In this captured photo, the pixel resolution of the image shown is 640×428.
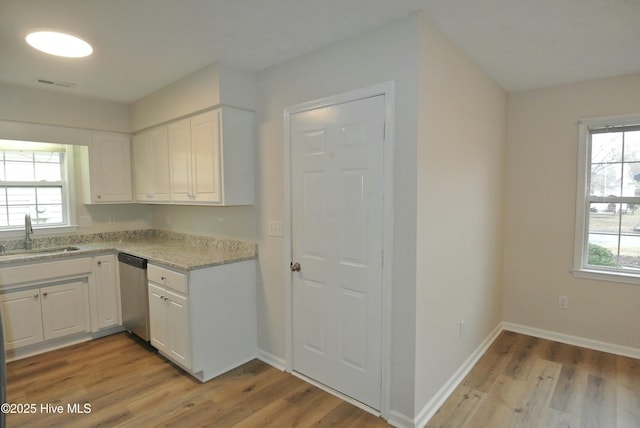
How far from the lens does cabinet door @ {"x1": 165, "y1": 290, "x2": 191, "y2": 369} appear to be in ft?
8.61

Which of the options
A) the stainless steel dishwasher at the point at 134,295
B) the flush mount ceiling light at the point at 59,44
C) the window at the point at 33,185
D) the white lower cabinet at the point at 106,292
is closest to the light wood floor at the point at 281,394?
the stainless steel dishwasher at the point at 134,295

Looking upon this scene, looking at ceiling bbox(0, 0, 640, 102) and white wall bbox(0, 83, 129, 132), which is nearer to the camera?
ceiling bbox(0, 0, 640, 102)

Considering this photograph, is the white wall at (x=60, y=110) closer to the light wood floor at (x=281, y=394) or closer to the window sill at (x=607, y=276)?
the light wood floor at (x=281, y=394)

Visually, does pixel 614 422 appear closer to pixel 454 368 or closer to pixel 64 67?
pixel 454 368

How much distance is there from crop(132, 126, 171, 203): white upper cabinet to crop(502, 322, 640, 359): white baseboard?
3883 mm

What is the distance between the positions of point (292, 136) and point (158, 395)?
7.09ft

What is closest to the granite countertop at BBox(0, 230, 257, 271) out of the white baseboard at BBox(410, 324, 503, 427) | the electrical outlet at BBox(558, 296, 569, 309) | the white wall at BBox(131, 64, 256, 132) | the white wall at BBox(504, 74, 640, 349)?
the white wall at BBox(131, 64, 256, 132)

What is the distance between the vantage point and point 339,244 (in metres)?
2.39

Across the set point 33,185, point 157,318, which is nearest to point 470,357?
point 157,318

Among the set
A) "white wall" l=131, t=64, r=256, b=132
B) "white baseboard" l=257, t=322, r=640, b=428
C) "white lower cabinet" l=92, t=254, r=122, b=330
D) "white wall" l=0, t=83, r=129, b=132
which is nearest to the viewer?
"white baseboard" l=257, t=322, r=640, b=428

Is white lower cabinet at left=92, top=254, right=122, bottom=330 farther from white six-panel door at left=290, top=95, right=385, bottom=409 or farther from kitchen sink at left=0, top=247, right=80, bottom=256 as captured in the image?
white six-panel door at left=290, top=95, right=385, bottom=409

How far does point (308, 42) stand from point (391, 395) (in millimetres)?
2402

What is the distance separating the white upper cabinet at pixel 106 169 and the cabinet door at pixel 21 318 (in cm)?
116

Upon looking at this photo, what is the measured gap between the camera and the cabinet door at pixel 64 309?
3.14m
